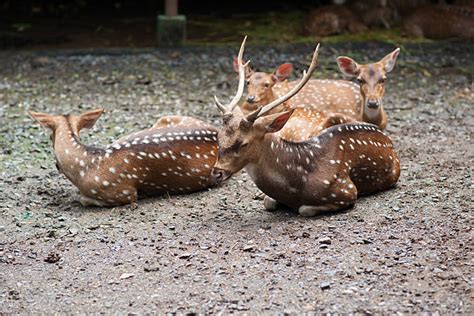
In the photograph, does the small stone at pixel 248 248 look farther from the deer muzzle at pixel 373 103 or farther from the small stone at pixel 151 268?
the deer muzzle at pixel 373 103

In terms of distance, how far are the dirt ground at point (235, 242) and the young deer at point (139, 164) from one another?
0.36 feet

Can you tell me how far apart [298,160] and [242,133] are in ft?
1.51

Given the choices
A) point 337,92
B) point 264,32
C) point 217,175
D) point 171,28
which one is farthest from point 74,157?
point 264,32

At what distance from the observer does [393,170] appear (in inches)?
246

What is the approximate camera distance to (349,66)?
24.6ft

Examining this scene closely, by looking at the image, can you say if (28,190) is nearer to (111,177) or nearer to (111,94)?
(111,177)

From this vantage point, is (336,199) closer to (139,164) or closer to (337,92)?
(139,164)

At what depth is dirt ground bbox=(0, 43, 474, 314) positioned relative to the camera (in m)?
4.66

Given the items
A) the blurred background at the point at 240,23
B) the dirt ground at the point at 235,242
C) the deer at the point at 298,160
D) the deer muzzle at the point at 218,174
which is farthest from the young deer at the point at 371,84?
the blurred background at the point at 240,23

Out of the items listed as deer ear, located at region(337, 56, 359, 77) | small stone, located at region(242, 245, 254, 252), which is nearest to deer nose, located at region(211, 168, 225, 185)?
small stone, located at region(242, 245, 254, 252)

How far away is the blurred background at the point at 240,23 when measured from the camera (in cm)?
1145

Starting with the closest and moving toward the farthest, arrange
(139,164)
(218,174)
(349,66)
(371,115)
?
(218,174) < (139,164) < (371,115) < (349,66)

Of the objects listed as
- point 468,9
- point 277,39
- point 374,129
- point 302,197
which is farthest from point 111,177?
point 468,9

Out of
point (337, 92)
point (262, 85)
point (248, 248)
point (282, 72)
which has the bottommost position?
Result: point (248, 248)
